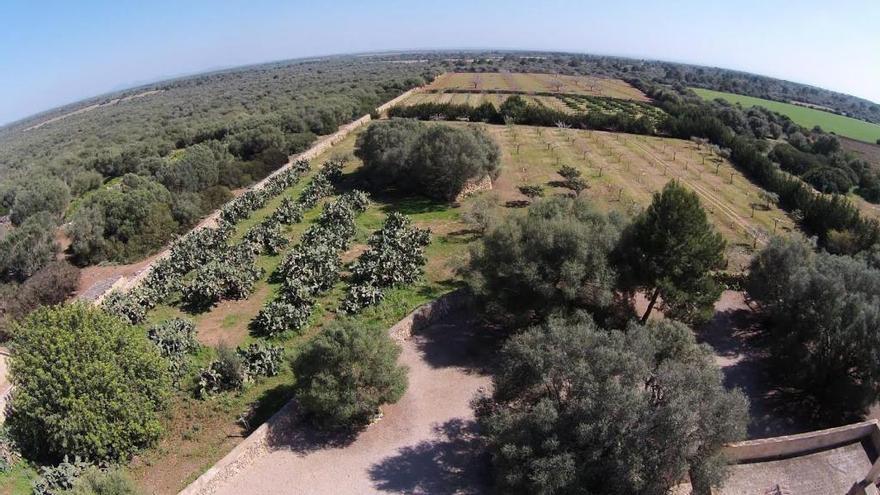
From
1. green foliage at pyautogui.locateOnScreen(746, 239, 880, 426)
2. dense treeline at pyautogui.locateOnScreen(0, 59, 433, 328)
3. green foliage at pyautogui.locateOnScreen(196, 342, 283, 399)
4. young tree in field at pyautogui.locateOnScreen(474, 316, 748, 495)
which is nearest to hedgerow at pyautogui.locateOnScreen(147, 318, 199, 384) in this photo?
green foliage at pyautogui.locateOnScreen(196, 342, 283, 399)

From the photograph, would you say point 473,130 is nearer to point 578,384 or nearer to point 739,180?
point 739,180

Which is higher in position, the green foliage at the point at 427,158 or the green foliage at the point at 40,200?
the green foliage at the point at 427,158

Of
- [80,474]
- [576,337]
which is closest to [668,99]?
[576,337]

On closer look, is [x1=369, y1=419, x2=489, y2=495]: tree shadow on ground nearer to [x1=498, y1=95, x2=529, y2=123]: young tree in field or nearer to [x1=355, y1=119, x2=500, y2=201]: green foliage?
[x1=355, y1=119, x2=500, y2=201]: green foliage

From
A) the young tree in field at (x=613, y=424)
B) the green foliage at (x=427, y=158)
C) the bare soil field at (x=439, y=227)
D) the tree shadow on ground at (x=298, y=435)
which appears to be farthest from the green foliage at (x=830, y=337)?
the green foliage at (x=427, y=158)

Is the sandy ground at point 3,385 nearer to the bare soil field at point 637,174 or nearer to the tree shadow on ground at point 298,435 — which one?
the tree shadow on ground at point 298,435

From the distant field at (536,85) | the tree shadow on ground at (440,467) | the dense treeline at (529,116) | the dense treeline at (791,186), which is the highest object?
the distant field at (536,85)

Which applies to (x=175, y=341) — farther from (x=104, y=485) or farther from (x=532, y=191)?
(x=532, y=191)
